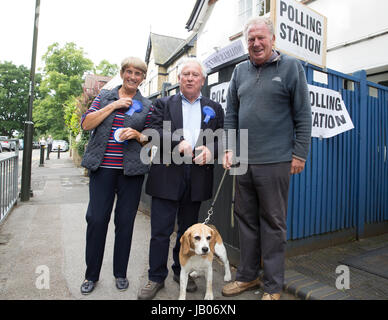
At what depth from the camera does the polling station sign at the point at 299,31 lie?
3.19m

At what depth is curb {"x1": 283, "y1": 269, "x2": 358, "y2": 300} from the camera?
2.50 metres

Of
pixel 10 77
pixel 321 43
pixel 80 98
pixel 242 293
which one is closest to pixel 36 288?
pixel 242 293

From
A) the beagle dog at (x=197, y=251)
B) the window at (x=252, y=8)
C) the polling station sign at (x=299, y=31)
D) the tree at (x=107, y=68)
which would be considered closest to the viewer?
the beagle dog at (x=197, y=251)

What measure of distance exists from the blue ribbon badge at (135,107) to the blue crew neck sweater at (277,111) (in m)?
0.98

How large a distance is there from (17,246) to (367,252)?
181 inches

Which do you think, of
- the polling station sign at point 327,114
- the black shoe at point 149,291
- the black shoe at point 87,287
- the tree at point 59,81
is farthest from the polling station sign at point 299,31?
the tree at point 59,81

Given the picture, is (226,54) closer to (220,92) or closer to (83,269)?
(220,92)

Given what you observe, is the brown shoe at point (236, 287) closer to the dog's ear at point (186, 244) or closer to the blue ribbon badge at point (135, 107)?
the dog's ear at point (186, 244)

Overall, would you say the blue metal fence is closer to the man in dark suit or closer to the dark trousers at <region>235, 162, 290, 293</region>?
the dark trousers at <region>235, 162, 290, 293</region>

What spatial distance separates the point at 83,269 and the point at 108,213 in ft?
3.00

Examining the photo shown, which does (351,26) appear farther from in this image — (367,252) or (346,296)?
(346,296)

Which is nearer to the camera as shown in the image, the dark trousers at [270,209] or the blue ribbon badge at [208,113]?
the dark trousers at [270,209]

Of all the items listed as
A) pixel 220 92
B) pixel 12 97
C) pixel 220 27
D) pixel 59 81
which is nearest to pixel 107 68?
pixel 59 81
